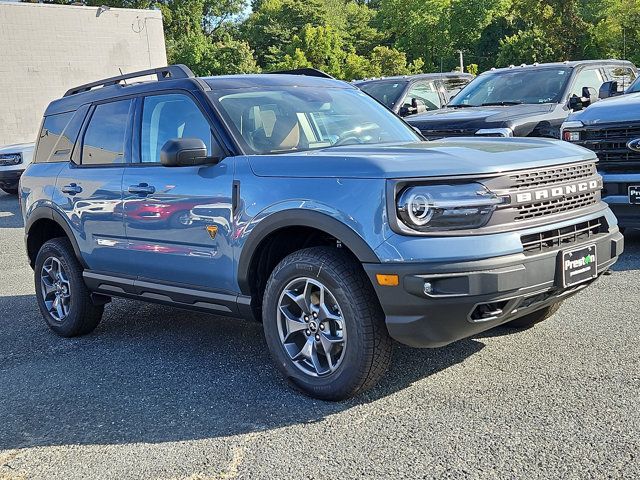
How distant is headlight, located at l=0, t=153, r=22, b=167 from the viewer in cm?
1495

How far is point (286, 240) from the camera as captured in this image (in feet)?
14.0

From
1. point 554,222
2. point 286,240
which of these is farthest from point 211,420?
point 554,222

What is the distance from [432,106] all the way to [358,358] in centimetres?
945

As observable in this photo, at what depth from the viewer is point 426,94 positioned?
12.5 m

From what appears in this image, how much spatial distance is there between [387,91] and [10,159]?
802 cm

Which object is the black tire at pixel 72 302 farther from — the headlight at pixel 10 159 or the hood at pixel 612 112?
the headlight at pixel 10 159

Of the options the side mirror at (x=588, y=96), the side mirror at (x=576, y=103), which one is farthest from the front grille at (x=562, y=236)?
the side mirror at (x=588, y=96)

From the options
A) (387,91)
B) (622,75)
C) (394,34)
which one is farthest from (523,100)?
(394,34)

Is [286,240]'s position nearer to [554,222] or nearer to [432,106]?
[554,222]

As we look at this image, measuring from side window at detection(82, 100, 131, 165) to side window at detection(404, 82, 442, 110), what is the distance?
24.3 ft

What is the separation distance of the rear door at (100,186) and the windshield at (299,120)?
984 millimetres

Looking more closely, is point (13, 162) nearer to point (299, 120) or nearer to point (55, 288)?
point (55, 288)

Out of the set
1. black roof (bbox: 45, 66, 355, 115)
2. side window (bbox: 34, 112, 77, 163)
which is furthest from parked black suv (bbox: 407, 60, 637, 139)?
side window (bbox: 34, 112, 77, 163)

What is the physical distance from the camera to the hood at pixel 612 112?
678 cm
